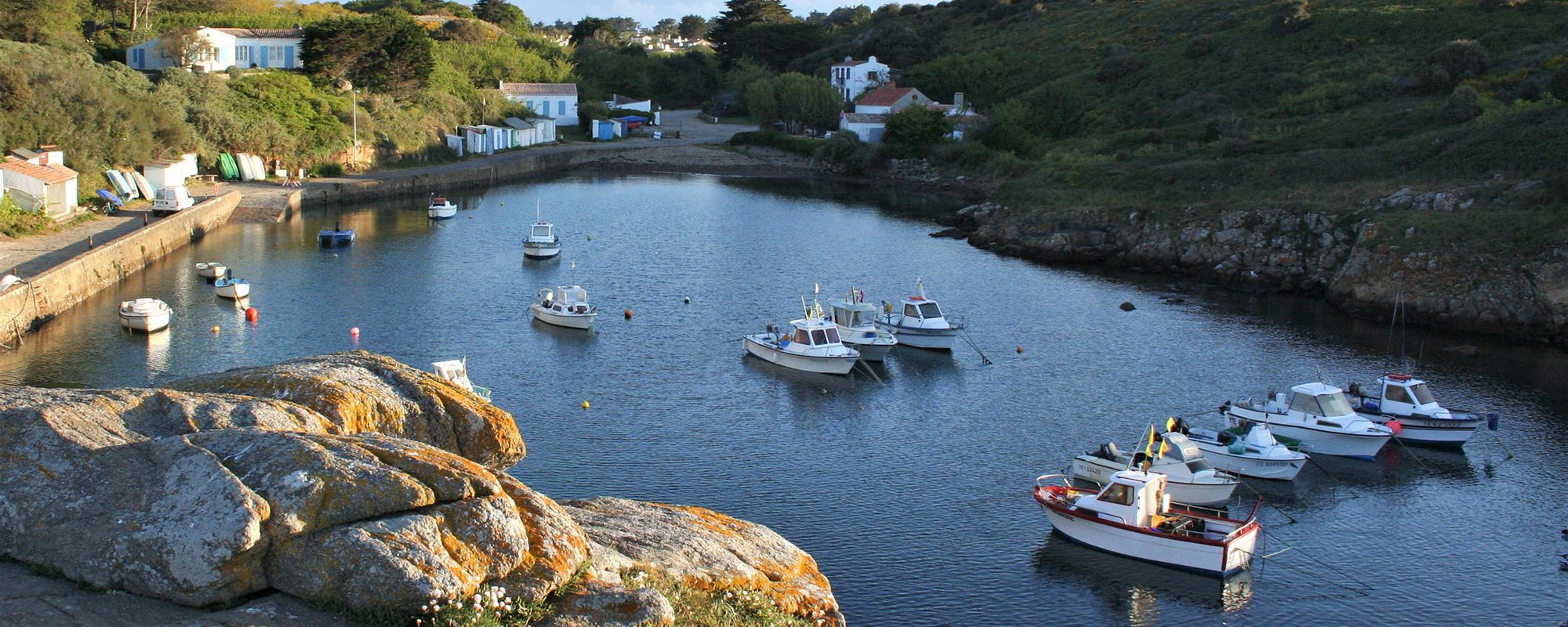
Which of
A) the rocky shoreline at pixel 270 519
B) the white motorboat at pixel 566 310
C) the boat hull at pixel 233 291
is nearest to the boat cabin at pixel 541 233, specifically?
the white motorboat at pixel 566 310

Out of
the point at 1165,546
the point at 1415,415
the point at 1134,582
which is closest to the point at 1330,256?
the point at 1415,415

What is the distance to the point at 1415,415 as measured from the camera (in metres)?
31.9

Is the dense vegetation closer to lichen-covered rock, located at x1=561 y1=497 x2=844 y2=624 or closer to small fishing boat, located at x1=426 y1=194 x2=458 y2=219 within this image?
small fishing boat, located at x1=426 y1=194 x2=458 y2=219

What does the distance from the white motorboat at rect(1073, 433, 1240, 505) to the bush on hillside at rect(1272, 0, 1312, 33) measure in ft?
244

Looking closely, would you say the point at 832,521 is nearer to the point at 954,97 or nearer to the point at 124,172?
the point at 124,172

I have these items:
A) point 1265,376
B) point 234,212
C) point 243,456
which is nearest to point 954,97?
point 234,212

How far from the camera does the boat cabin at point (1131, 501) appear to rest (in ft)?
78.5

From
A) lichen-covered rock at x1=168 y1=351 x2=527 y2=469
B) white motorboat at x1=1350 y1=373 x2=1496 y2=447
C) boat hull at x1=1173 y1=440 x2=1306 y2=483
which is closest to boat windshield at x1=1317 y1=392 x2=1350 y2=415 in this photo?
white motorboat at x1=1350 y1=373 x2=1496 y2=447

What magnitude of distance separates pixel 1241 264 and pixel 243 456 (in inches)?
2034

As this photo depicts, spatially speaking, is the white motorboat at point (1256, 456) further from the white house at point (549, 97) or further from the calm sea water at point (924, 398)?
the white house at point (549, 97)

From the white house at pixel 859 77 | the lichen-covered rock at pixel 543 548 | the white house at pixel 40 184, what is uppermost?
the white house at pixel 859 77

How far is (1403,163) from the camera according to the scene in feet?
190

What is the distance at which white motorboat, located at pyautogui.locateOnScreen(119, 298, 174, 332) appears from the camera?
1511 inches

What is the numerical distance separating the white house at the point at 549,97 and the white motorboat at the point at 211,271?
6650 centimetres
